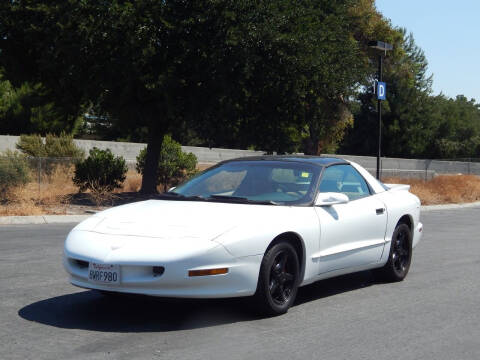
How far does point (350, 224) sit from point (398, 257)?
1453 mm

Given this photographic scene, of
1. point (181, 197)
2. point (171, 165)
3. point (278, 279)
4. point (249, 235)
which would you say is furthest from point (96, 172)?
point (249, 235)

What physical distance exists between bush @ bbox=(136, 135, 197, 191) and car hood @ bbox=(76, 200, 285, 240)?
1910 centimetres

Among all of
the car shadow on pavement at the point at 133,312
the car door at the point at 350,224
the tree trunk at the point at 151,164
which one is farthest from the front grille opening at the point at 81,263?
the tree trunk at the point at 151,164

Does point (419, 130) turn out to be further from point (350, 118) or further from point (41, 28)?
point (41, 28)

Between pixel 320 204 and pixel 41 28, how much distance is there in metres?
15.3

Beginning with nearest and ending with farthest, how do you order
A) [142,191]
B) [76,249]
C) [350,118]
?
[76,249]
[142,191]
[350,118]

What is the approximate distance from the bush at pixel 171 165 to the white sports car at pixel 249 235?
18.0 metres

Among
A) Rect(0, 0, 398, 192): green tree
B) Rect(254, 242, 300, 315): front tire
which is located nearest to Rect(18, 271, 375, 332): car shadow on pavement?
Rect(254, 242, 300, 315): front tire

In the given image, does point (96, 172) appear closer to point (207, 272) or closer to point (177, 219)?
point (177, 219)

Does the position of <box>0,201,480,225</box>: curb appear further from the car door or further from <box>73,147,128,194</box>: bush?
the car door

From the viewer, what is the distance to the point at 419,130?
221 ft

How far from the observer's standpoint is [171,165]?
85.3 feet

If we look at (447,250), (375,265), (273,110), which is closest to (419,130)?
(273,110)

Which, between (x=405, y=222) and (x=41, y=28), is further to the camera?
(x=41, y=28)
